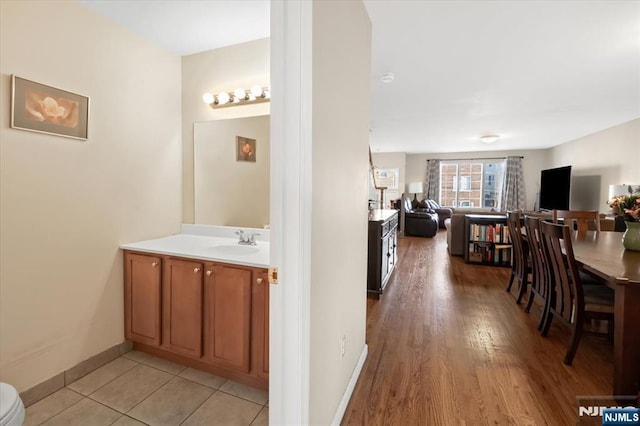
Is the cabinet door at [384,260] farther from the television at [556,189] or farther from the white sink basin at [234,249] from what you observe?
the television at [556,189]

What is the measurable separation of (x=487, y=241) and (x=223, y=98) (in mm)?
4444

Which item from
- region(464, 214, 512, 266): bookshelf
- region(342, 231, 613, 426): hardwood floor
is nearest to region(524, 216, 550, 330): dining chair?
region(342, 231, 613, 426): hardwood floor

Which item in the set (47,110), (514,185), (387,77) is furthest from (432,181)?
(47,110)

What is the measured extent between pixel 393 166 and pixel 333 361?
29.7ft

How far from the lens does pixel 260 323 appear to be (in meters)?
1.72

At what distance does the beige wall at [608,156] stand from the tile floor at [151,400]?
660cm

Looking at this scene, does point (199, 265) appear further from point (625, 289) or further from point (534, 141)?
point (534, 141)

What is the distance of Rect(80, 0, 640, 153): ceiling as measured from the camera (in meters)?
1.96

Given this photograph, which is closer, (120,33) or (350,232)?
(350,232)

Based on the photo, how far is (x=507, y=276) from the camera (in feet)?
13.6

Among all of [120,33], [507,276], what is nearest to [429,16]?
[120,33]

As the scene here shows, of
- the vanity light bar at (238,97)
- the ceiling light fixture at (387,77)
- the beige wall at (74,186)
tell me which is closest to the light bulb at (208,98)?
the vanity light bar at (238,97)

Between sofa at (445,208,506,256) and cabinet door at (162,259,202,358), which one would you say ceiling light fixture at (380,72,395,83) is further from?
sofa at (445,208,506,256)

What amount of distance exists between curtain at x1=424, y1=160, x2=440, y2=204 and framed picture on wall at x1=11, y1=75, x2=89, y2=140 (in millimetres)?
9388
